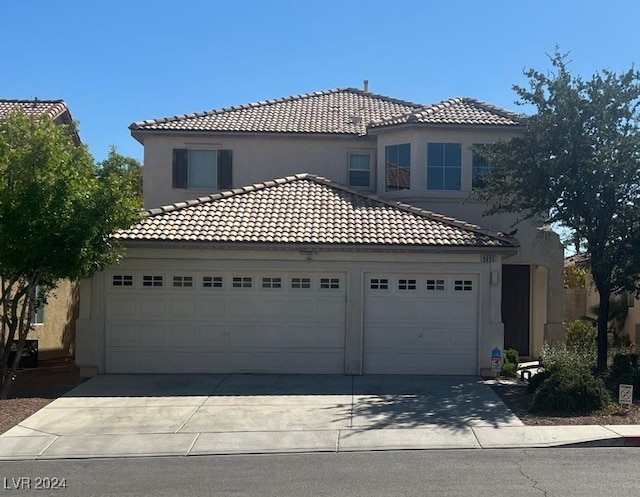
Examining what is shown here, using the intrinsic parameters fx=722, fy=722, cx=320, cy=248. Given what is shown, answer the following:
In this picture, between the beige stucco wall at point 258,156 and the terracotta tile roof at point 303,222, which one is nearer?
the terracotta tile roof at point 303,222

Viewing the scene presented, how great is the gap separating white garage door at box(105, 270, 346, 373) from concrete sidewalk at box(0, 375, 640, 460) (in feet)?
2.11

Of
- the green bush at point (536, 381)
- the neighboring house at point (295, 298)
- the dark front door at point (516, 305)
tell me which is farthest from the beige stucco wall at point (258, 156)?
the green bush at point (536, 381)

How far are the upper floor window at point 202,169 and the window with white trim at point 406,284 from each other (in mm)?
7302

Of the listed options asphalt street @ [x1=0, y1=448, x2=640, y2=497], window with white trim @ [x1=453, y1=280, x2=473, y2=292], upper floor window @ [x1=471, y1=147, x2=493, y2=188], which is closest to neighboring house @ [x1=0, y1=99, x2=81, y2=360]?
window with white trim @ [x1=453, y1=280, x2=473, y2=292]

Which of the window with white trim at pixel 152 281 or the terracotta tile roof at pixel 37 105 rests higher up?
the terracotta tile roof at pixel 37 105

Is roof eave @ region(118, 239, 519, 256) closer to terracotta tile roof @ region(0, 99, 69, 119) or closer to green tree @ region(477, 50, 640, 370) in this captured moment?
green tree @ region(477, 50, 640, 370)

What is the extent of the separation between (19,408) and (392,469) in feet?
22.9

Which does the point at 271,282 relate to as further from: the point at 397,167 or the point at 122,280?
the point at 397,167

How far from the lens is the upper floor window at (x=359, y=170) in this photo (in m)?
20.9

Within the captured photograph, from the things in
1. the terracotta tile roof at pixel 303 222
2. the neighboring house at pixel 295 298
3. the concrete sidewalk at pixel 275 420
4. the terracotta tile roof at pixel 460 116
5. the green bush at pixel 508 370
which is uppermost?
the terracotta tile roof at pixel 460 116

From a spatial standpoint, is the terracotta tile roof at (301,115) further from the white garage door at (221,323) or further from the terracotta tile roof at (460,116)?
the white garage door at (221,323)

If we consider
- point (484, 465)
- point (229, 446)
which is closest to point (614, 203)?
point (484, 465)

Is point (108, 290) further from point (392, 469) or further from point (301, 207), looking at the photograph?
point (392, 469)

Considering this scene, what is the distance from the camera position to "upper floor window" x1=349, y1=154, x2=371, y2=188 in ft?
68.6
